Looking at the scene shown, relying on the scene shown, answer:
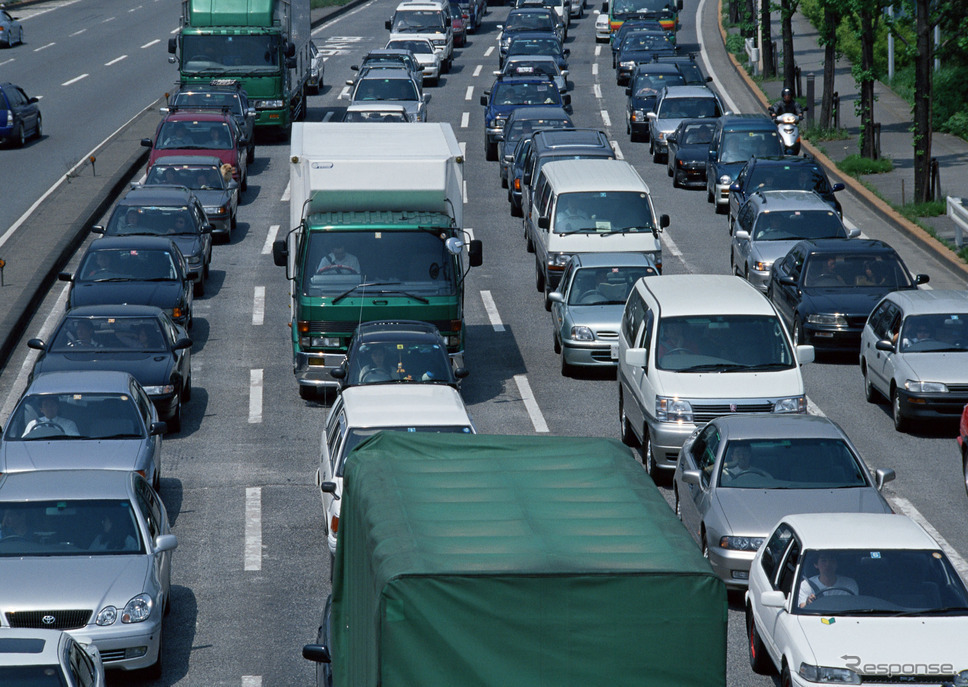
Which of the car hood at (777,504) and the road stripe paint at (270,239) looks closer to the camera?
the car hood at (777,504)

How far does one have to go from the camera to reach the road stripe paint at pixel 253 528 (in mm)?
15688

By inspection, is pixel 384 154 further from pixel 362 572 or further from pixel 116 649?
pixel 362 572

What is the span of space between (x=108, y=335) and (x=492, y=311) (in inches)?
318

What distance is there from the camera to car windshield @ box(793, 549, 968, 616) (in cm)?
1143

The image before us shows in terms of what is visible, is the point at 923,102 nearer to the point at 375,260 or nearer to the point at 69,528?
the point at 375,260

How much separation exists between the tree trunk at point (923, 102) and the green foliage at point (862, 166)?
4161mm

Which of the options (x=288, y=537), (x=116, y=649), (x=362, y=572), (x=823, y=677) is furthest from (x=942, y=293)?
(x=362, y=572)

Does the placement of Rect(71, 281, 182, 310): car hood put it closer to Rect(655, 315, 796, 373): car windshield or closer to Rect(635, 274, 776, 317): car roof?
Rect(635, 274, 776, 317): car roof

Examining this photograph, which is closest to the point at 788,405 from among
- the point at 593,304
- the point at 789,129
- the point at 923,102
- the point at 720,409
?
the point at 720,409

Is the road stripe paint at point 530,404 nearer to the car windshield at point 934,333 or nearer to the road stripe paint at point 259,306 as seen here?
the car windshield at point 934,333

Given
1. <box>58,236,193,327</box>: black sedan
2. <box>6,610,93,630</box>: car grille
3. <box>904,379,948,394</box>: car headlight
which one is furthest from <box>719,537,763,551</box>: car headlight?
<box>58,236,193,327</box>: black sedan

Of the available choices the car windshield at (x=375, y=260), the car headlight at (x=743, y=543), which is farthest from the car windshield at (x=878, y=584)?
the car windshield at (x=375, y=260)

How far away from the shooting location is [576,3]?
76.1 m

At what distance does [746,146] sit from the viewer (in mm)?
34688
